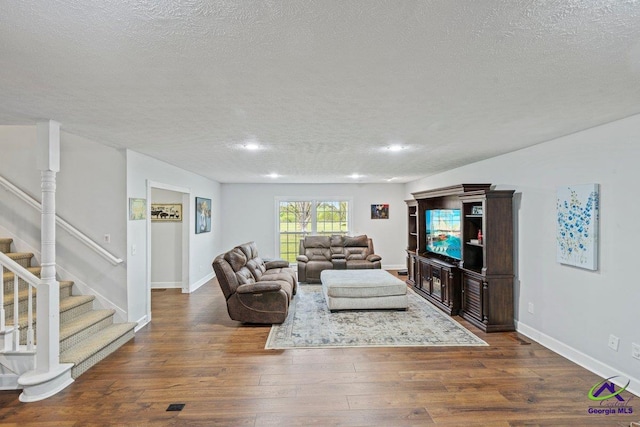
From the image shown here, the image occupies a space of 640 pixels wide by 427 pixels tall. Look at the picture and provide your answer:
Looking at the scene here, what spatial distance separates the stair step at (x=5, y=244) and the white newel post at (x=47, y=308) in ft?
5.42

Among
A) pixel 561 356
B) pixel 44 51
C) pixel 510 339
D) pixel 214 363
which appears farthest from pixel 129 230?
pixel 561 356

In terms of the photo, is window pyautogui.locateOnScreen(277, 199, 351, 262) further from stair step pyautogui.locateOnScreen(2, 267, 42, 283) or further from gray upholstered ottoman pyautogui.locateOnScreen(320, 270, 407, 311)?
stair step pyautogui.locateOnScreen(2, 267, 42, 283)

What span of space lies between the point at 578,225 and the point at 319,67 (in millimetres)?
3116

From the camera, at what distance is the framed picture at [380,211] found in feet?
30.0

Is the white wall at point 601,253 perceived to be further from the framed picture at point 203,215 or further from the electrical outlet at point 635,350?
the framed picture at point 203,215

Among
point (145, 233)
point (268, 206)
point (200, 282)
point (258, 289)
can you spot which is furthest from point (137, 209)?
point (268, 206)

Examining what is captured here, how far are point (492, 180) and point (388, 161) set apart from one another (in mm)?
1535

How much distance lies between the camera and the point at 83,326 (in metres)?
3.64

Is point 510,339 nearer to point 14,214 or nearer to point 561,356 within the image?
point 561,356

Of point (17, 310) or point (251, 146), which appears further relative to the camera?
point (251, 146)

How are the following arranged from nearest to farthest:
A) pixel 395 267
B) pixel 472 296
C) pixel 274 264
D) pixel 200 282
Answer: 1. pixel 472 296
2. pixel 274 264
3. pixel 200 282
4. pixel 395 267

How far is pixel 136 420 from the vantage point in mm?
2523

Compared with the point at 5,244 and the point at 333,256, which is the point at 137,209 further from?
the point at 333,256

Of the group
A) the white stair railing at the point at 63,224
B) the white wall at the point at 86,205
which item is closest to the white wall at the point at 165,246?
the white wall at the point at 86,205
